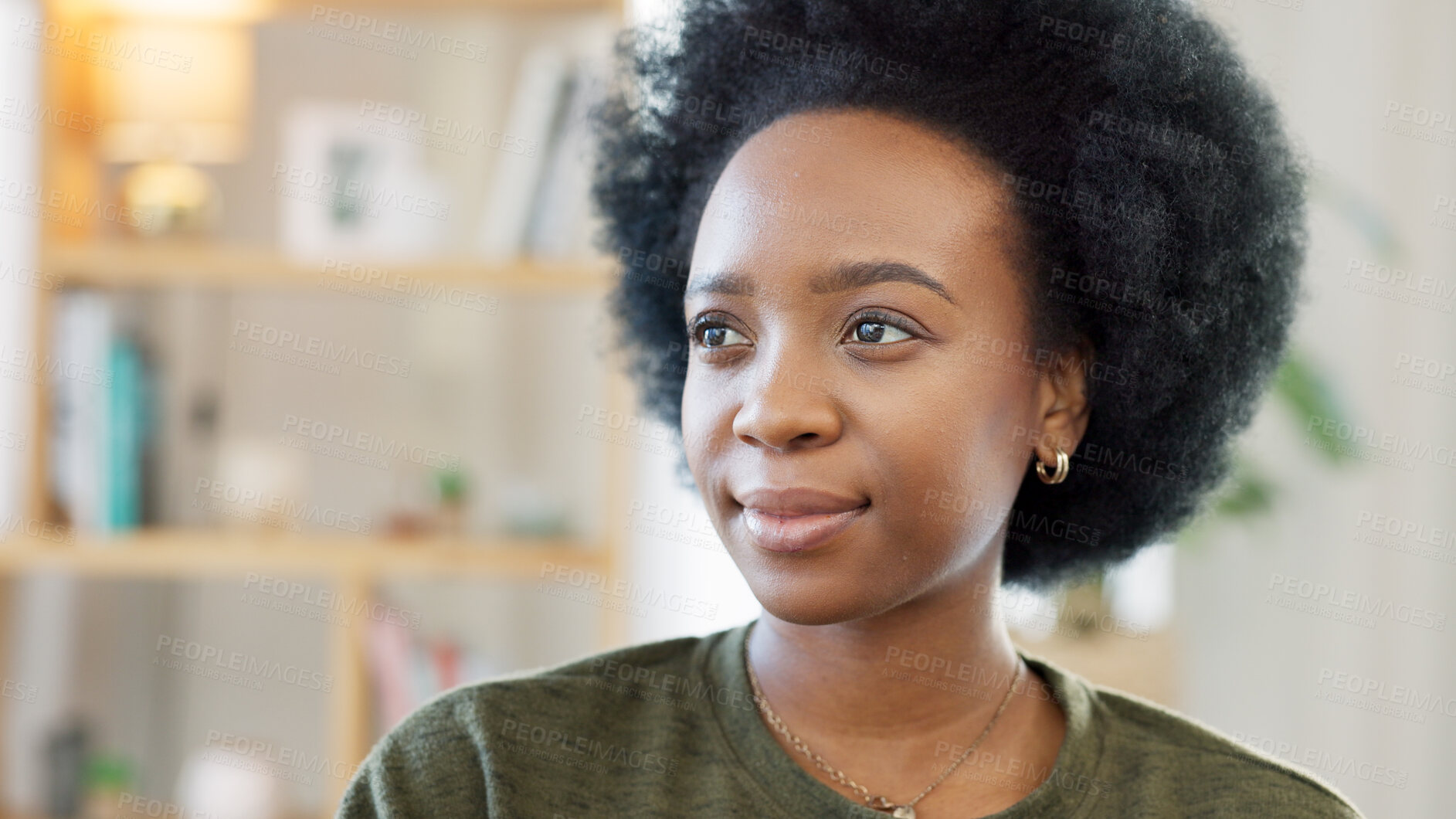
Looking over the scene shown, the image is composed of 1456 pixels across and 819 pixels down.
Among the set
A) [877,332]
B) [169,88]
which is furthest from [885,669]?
[169,88]

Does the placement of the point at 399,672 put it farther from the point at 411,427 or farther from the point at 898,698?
the point at 898,698

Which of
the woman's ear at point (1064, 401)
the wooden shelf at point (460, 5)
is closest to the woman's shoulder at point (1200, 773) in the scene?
the woman's ear at point (1064, 401)

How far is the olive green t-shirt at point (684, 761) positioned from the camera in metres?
1.07

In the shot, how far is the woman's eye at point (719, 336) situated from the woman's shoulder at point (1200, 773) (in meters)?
0.44

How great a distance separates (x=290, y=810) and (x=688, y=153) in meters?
1.81

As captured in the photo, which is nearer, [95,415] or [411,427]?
[95,415]

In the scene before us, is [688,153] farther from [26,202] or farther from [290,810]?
[290,810]

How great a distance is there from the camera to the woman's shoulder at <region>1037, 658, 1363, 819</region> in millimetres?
1135

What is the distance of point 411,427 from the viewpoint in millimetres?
2795

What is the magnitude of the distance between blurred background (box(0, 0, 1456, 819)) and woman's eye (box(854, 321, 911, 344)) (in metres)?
1.13

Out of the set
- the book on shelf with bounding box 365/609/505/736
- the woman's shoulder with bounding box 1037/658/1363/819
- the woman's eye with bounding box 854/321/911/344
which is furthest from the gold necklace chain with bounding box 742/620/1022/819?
the book on shelf with bounding box 365/609/505/736

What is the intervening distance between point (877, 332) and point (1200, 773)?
1.60 ft

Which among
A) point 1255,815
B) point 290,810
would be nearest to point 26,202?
point 290,810

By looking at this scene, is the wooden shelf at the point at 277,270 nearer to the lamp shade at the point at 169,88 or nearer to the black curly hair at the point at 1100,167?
A: the lamp shade at the point at 169,88
